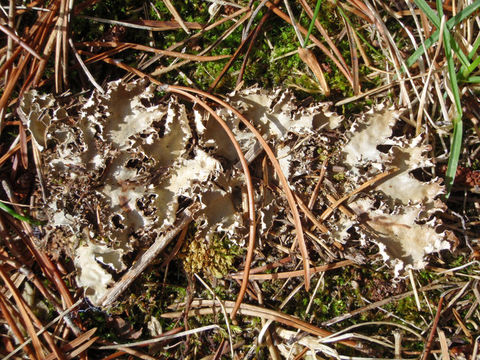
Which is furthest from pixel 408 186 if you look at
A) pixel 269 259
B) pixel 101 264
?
pixel 101 264

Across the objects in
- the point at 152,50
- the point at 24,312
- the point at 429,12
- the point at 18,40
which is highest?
the point at 18,40

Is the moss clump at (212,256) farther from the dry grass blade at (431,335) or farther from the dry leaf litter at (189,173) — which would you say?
the dry grass blade at (431,335)

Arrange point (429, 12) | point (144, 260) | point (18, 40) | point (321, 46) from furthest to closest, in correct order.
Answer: point (321, 46)
point (144, 260)
point (429, 12)
point (18, 40)

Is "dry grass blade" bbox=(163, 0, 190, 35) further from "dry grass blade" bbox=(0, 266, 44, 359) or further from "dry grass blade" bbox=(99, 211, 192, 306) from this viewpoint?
"dry grass blade" bbox=(0, 266, 44, 359)

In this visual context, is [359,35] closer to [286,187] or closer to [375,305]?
[286,187]

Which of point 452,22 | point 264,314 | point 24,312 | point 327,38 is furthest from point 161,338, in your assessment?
point 452,22

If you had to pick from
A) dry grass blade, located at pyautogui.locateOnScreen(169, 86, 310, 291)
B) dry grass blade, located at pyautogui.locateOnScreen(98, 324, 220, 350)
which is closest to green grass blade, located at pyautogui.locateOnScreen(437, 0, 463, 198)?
dry grass blade, located at pyautogui.locateOnScreen(169, 86, 310, 291)

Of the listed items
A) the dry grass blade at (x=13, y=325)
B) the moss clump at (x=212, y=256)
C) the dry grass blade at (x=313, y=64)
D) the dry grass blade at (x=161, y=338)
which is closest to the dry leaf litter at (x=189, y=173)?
the moss clump at (x=212, y=256)
